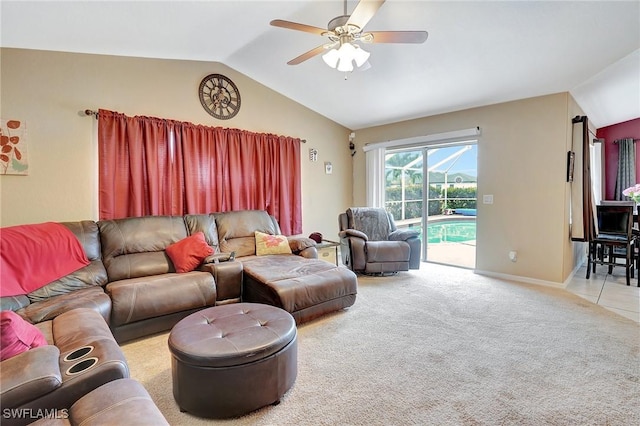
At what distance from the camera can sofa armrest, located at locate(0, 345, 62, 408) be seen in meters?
1.17

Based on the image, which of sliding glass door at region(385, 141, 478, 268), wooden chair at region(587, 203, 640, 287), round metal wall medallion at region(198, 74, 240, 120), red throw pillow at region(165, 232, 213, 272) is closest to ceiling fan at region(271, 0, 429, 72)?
round metal wall medallion at region(198, 74, 240, 120)

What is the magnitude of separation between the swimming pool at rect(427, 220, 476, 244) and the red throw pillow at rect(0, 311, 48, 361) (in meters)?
4.95

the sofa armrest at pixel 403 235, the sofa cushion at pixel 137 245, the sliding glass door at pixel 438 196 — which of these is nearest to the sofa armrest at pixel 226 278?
the sofa cushion at pixel 137 245

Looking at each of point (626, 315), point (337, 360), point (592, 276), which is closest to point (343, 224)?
point (337, 360)

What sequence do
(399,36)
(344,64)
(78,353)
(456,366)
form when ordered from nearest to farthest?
(78,353) → (456,366) → (399,36) → (344,64)

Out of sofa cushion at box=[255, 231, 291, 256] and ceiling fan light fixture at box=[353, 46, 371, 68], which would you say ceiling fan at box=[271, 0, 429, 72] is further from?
sofa cushion at box=[255, 231, 291, 256]

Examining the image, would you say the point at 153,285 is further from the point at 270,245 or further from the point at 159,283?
the point at 270,245

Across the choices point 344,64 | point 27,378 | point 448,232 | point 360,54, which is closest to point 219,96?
point 344,64

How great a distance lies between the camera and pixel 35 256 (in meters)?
2.39

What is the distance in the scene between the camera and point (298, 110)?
16.4ft

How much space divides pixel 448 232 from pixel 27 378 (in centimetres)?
530

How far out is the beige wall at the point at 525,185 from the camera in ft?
12.4

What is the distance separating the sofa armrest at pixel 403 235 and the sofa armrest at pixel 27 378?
156 inches

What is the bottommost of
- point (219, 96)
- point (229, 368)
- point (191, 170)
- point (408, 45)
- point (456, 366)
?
point (456, 366)
